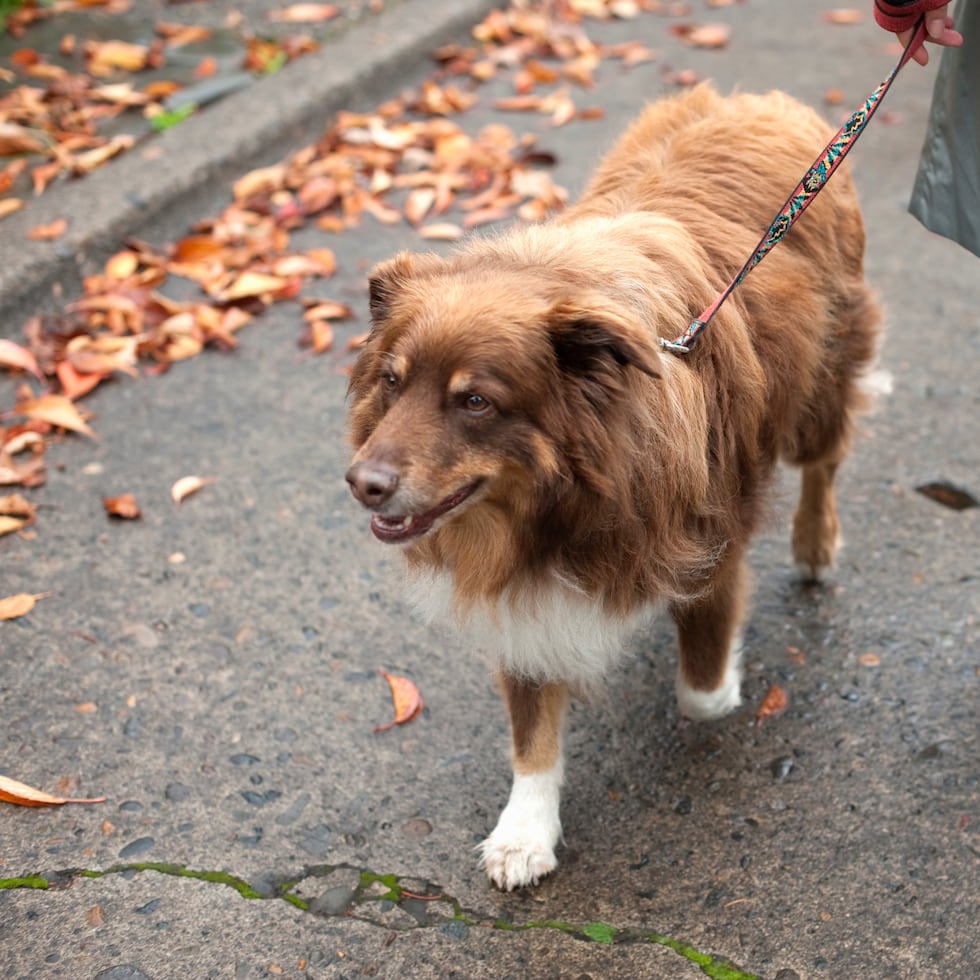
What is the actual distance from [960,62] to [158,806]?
109 inches

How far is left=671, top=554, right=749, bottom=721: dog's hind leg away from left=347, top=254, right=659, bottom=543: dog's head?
74 cm

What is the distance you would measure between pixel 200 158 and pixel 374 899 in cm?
418

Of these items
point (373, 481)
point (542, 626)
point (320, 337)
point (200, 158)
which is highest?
point (373, 481)

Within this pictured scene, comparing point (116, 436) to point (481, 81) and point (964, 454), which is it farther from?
point (481, 81)

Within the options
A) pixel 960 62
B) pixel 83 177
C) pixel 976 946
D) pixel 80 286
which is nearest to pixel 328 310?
pixel 80 286

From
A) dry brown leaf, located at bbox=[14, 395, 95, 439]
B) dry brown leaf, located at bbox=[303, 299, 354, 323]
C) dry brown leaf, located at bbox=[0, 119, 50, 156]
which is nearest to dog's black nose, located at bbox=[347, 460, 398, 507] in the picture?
dry brown leaf, located at bbox=[14, 395, 95, 439]

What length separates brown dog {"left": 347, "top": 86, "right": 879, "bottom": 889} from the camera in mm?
2398

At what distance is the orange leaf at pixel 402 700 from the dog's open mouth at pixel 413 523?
3.44 feet

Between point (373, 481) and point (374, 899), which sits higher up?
point (373, 481)

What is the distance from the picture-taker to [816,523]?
3.73 metres

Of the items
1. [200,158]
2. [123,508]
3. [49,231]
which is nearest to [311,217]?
[200,158]

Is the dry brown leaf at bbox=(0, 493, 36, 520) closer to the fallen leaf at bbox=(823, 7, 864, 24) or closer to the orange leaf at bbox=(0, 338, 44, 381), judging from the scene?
the orange leaf at bbox=(0, 338, 44, 381)

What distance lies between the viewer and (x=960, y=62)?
2.83 m

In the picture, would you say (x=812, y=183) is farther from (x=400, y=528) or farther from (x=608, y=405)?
(x=400, y=528)
